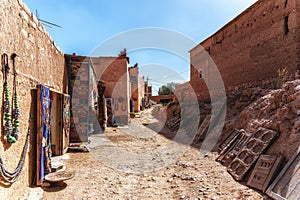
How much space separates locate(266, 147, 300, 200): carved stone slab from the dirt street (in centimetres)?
32

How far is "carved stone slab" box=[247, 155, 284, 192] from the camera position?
3328mm

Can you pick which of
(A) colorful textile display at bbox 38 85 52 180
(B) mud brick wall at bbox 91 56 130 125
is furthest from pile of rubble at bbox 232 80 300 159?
(B) mud brick wall at bbox 91 56 130 125

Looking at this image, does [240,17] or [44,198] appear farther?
[240,17]

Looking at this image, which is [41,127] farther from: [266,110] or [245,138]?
[266,110]

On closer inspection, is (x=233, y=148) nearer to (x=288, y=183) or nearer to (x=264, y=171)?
(x=264, y=171)

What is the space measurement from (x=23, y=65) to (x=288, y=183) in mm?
4782

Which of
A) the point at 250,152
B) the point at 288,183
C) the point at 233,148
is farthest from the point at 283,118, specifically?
the point at 288,183

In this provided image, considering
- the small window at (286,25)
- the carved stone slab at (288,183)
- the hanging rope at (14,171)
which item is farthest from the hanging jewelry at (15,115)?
the small window at (286,25)

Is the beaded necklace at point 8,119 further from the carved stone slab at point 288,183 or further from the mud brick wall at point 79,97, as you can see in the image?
the mud brick wall at point 79,97

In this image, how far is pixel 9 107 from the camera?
8.31 ft

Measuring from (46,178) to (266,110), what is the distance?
586cm

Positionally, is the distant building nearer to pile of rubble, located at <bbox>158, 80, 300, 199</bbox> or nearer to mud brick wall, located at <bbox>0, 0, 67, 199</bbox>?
pile of rubble, located at <bbox>158, 80, 300, 199</bbox>

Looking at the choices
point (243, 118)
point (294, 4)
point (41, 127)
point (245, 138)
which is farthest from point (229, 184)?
point (294, 4)

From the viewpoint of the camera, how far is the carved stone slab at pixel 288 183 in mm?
2752
